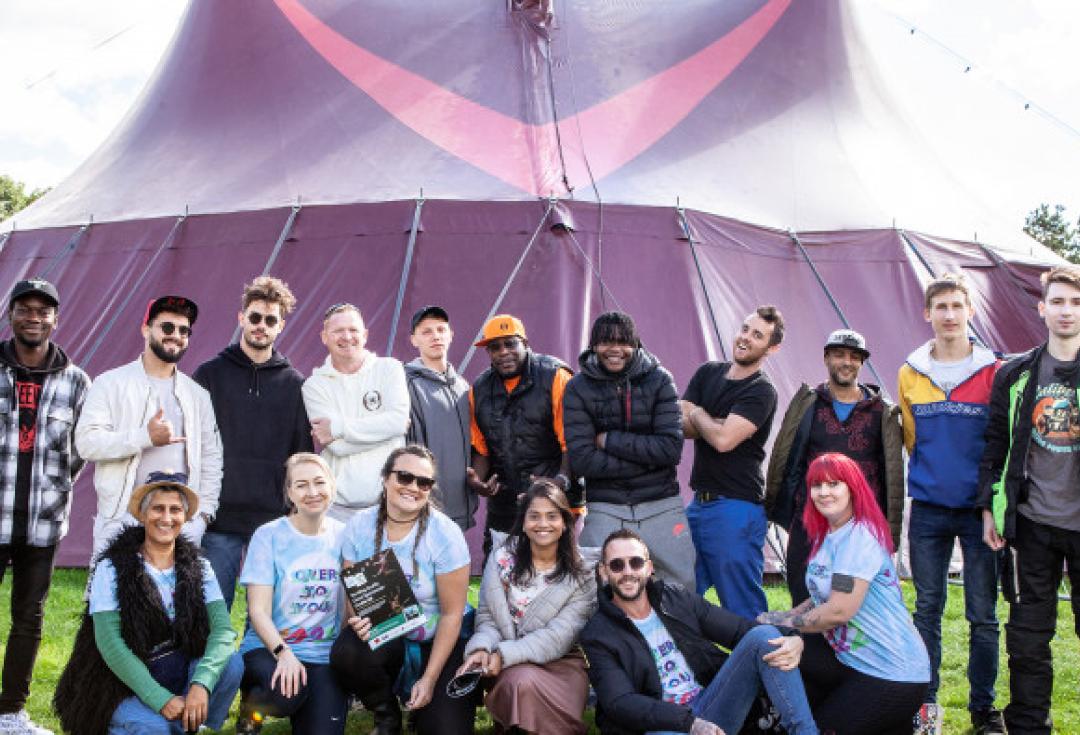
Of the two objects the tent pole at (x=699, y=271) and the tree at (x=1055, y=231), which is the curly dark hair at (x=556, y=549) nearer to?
the tent pole at (x=699, y=271)

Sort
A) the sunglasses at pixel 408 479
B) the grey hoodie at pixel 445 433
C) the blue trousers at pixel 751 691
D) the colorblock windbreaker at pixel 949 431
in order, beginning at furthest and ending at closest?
the grey hoodie at pixel 445 433 < the colorblock windbreaker at pixel 949 431 < the sunglasses at pixel 408 479 < the blue trousers at pixel 751 691

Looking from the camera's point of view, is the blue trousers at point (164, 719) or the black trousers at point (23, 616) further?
the black trousers at point (23, 616)

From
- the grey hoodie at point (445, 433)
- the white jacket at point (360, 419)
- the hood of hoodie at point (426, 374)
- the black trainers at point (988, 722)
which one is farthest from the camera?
the hood of hoodie at point (426, 374)

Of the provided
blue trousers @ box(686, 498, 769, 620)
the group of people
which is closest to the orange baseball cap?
the group of people

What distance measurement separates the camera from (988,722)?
12.6 feet

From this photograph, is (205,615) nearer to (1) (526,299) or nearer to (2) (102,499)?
(2) (102,499)

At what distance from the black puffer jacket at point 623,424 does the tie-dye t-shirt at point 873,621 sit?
770 millimetres

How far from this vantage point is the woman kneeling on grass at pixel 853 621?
11.3ft

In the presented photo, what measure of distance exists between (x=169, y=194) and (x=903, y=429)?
530 cm

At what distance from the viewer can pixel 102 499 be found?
3.95 metres

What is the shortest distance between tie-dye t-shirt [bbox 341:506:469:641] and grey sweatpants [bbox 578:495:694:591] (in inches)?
22.9

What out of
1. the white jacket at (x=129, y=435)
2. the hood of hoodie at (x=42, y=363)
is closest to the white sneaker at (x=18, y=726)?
the white jacket at (x=129, y=435)

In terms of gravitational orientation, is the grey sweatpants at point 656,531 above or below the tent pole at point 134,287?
below

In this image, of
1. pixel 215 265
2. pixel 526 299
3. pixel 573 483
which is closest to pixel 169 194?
pixel 215 265
